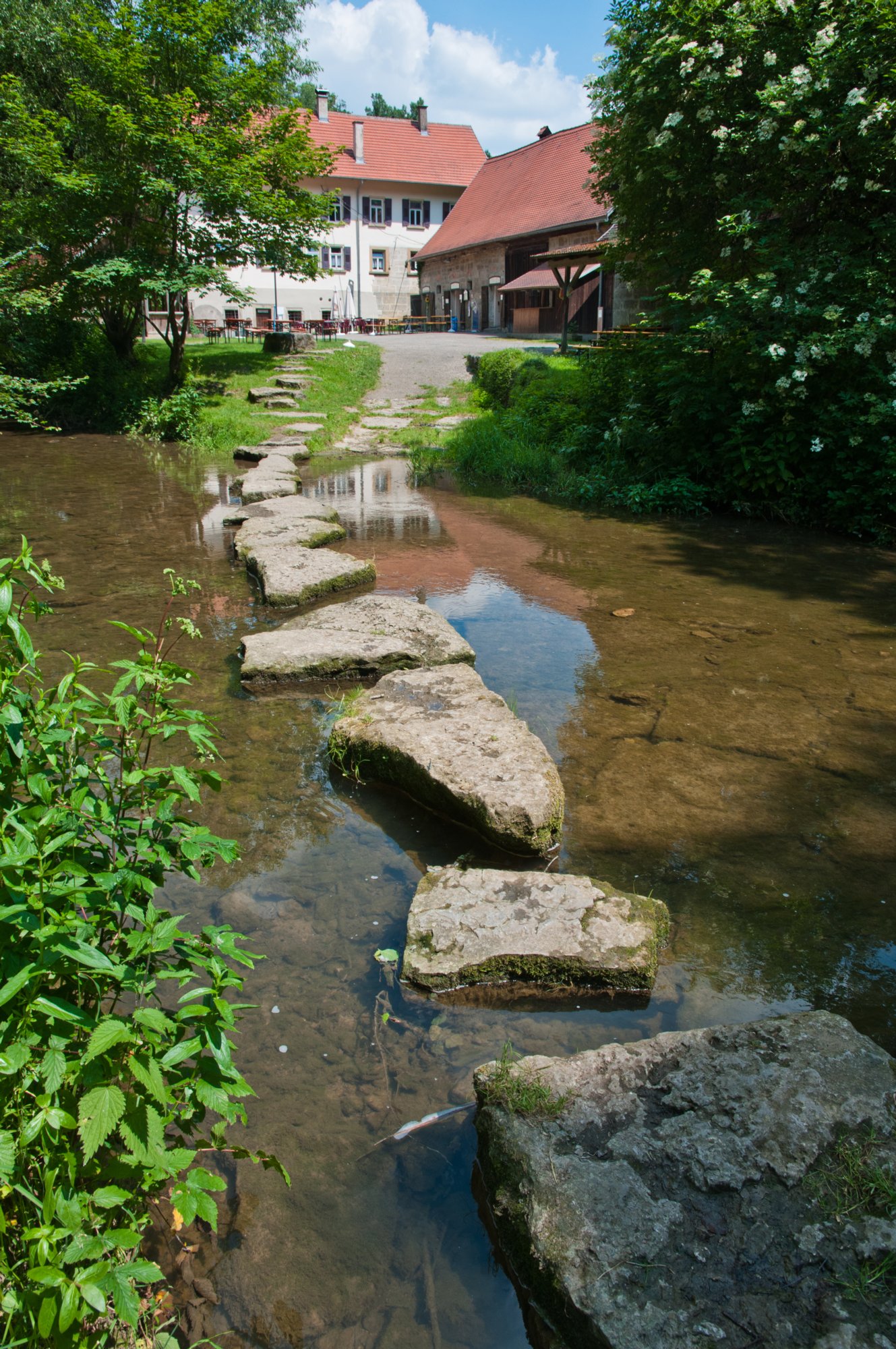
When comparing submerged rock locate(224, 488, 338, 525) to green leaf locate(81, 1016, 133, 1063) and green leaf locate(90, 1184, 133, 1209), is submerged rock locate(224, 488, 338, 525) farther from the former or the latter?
green leaf locate(90, 1184, 133, 1209)

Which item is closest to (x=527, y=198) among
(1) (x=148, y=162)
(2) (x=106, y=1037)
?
(1) (x=148, y=162)

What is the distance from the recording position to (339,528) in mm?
7102

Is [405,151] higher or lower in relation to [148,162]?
higher

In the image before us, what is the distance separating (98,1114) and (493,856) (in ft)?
6.26

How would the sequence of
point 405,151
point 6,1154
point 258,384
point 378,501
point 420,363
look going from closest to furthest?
point 6,1154
point 378,501
point 258,384
point 420,363
point 405,151

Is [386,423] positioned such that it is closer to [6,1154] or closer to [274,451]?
[274,451]

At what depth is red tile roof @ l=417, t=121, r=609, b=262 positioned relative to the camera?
2653cm

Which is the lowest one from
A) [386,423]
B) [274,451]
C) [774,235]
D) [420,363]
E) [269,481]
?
[269,481]

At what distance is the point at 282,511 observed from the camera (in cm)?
752

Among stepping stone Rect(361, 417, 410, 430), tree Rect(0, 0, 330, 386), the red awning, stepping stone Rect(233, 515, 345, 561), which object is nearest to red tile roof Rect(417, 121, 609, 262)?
the red awning

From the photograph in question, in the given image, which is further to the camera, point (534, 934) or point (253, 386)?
point (253, 386)

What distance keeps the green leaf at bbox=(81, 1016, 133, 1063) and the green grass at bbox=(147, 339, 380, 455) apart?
11.2m

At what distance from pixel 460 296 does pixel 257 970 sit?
3672cm

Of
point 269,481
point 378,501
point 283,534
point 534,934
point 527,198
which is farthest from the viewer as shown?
point 527,198
